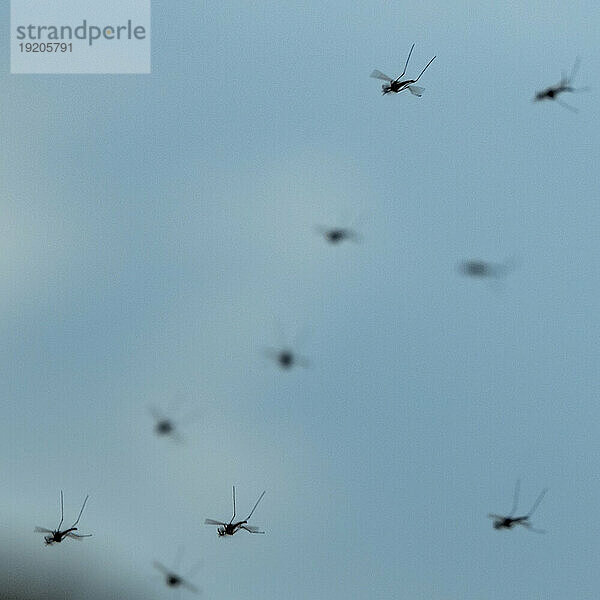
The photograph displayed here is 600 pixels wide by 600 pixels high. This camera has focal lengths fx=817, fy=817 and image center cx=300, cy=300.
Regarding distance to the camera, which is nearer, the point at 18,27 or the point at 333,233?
the point at 18,27

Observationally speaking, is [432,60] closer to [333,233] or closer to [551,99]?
[551,99]

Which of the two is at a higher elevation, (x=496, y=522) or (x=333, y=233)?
(x=333, y=233)

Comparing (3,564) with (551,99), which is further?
(3,564)

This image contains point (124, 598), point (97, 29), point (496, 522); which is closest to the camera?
point (97, 29)

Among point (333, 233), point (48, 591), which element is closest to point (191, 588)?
point (48, 591)

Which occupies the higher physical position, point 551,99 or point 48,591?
point 551,99

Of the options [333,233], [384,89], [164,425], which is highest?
[384,89]

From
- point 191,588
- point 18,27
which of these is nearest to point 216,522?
point 191,588

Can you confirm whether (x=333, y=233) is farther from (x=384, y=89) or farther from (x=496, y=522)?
(x=496, y=522)

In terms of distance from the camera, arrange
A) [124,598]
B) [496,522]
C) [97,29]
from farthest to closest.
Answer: [124,598], [496,522], [97,29]
